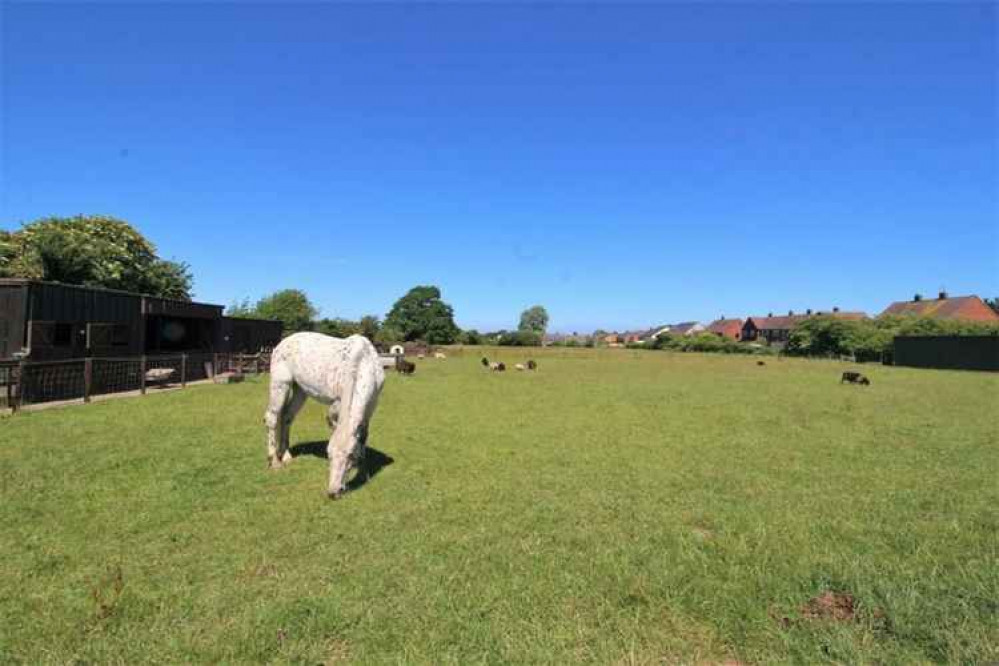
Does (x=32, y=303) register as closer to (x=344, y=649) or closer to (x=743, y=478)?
(x=344, y=649)

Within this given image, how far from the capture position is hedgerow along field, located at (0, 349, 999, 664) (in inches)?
141

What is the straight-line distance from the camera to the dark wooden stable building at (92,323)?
1532 cm

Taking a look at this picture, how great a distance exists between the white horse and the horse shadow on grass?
336mm

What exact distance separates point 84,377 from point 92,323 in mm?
2807

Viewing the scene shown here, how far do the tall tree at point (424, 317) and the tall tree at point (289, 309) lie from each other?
2399cm

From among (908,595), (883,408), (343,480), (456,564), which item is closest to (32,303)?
(343,480)

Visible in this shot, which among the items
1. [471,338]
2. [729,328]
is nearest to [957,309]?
[729,328]

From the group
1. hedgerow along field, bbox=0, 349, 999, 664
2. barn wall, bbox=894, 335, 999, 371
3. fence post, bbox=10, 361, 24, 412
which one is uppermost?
barn wall, bbox=894, 335, 999, 371

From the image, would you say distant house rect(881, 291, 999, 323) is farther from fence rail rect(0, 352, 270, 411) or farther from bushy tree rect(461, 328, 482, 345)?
fence rail rect(0, 352, 270, 411)

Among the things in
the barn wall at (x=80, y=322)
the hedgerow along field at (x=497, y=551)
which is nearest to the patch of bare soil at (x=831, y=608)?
the hedgerow along field at (x=497, y=551)

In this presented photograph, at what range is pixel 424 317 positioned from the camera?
85.1 metres

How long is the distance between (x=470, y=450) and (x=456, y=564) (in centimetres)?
492

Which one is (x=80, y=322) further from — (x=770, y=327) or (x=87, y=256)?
(x=770, y=327)

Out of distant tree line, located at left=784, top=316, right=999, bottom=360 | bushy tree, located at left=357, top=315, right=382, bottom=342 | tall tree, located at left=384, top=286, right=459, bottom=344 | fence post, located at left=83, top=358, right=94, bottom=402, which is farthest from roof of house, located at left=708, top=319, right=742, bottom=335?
fence post, located at left=83, top=358, right=94, bottom=402
